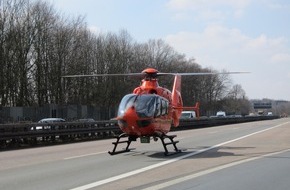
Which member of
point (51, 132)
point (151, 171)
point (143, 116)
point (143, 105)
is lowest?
point (151, 171)

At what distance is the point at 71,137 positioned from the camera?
2841 centimetres

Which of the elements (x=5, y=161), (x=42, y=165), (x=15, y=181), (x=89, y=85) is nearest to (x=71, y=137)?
(x=5, y=161)

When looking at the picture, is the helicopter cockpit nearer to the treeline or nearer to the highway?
the highway

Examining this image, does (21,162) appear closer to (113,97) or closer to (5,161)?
(5,161)

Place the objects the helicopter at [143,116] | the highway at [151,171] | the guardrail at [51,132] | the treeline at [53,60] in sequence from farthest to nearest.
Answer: the treeline at [53,60]
the guardrail at [51,132]
the helicopter at [143,116]
the highway at [151,171]

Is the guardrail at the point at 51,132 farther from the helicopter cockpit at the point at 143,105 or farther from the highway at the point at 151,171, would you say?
the helicopter cockpit at the point at 143,105

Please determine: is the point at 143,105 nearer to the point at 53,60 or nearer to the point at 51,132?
the point at 51,132

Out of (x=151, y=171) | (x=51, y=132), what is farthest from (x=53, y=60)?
(x=151, y=171)

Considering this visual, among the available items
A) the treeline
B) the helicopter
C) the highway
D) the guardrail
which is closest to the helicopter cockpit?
the helicopter

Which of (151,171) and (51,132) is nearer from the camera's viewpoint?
(151,171)

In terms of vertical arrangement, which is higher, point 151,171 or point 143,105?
point 143,105

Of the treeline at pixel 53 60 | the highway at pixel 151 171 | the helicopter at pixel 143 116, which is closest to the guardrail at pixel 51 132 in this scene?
the highway at pixel 151 171

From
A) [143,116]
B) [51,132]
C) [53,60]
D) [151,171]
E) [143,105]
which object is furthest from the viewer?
[53,60]

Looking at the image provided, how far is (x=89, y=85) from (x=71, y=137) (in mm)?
39764
